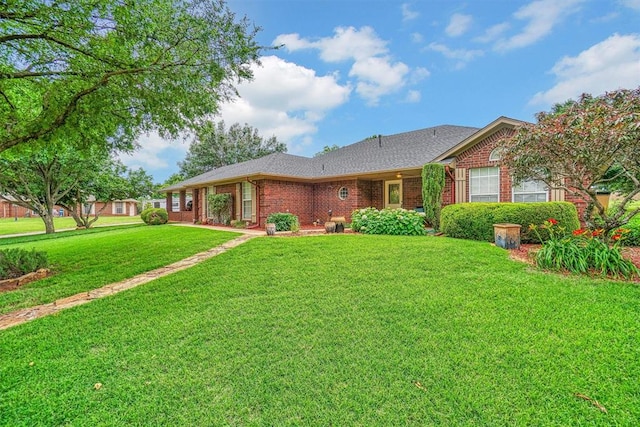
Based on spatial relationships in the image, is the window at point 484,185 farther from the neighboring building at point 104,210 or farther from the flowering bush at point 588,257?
the neighboring building at point 104,210

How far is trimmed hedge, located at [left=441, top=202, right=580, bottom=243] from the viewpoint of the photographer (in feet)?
27.6

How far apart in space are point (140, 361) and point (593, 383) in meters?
4.35

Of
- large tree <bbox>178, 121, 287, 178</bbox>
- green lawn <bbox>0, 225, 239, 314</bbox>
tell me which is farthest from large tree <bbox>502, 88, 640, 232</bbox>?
large tree <bbox>178, 121, 287, 178</bbox>

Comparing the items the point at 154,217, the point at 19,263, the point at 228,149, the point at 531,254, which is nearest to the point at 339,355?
the point at 531,254

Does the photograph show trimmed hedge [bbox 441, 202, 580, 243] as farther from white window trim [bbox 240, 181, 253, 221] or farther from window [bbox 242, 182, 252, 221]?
window [bbox 242, 182, 252, 221]

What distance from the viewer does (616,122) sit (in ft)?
16.5

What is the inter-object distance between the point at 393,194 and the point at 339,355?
42.3 feet

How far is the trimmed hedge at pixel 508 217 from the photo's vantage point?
8398 millimetres

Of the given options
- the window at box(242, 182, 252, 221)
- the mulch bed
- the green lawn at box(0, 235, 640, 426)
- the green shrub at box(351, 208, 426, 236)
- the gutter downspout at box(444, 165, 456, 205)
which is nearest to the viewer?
the green lawn at box(0, 235, 640, 426)

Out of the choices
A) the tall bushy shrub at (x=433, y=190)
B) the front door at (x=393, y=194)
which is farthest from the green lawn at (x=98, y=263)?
the front door at (x=393, y=194)

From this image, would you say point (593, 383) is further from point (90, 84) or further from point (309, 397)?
point (90, 84)

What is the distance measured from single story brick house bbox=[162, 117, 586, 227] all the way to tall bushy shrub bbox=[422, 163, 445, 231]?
68cm

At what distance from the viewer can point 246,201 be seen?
643 inches

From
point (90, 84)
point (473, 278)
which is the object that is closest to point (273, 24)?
point (90, 84)
